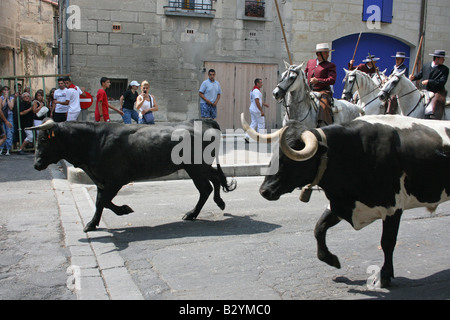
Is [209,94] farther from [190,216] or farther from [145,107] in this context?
[190,216]

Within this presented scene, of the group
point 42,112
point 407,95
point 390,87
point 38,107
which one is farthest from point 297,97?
point 38,107

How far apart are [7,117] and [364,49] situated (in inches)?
493

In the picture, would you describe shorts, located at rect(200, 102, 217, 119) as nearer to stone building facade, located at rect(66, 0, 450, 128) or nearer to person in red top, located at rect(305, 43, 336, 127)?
stone building facade, located at rect(66, 0, 450, 128)

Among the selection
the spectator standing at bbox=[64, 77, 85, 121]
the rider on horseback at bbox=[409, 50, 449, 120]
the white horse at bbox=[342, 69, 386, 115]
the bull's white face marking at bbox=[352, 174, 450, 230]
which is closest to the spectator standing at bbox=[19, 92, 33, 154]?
the spectator standing at bbox=[64, 77, 85, 121]

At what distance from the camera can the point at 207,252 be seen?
5473mm

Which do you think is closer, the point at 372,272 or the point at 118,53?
the point at 372,272

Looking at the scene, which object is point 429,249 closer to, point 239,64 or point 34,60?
point 239,64

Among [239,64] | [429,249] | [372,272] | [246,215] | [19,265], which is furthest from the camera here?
[239,64]

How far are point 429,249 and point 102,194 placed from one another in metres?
3.93

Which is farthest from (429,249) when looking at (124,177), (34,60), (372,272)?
(34,60)

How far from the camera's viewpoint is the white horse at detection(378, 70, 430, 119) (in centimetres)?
1066

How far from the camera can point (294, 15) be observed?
17.3 meters

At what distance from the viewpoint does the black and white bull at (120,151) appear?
20.7 feet

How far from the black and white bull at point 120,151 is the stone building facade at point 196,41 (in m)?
9.55
